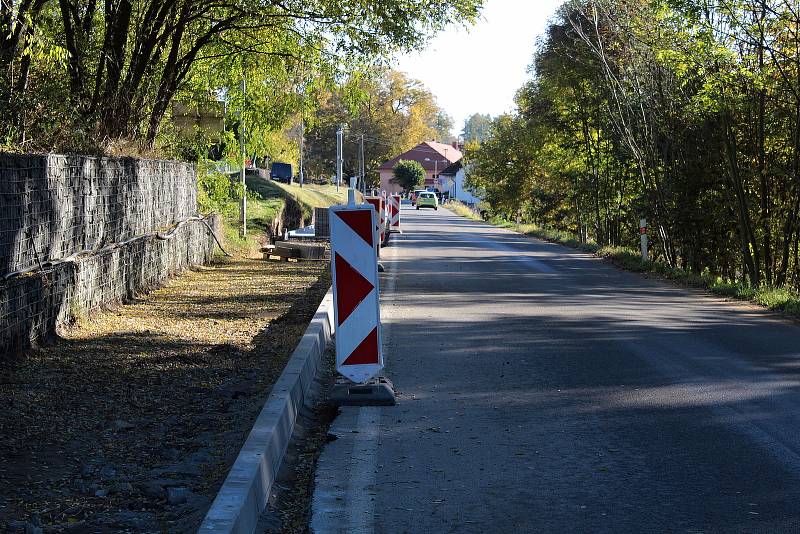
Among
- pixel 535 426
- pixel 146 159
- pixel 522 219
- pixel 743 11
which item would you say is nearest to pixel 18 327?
pixel 535 426

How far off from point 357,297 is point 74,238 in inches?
191

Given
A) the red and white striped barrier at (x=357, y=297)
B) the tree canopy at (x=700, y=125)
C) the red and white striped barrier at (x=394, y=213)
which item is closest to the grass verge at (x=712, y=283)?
the tree canopy at (x=700, y=125)

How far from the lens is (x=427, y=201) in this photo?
87188mm

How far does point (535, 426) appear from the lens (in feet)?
21.8

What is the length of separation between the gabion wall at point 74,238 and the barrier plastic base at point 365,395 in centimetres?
294

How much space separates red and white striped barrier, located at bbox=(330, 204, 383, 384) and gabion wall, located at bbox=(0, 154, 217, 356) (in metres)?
2.92

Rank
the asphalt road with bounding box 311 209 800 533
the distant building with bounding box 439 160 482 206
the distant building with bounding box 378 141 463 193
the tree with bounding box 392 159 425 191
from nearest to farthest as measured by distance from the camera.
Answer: the asphalt road with bounding box 311 209 800 533, the tree with bounding box 392 159 425 191, the distant building with bounding box 439 160 482 206, the distant building with bounding box 378 141 463 193

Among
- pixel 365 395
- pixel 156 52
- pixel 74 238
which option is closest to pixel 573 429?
pixel 365 395

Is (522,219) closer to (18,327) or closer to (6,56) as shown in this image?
(6,56)

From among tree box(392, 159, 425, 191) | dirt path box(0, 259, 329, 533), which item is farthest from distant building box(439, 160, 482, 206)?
dirt path box(0, 259, 329, 533)

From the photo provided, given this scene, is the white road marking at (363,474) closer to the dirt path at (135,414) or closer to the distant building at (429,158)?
the dirt path at (135,414)

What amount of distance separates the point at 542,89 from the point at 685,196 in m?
18.2

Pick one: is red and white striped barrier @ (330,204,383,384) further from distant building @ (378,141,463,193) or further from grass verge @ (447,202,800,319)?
distant building @ (378,141,463,193)

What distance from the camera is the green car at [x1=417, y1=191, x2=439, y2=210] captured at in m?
86.7
